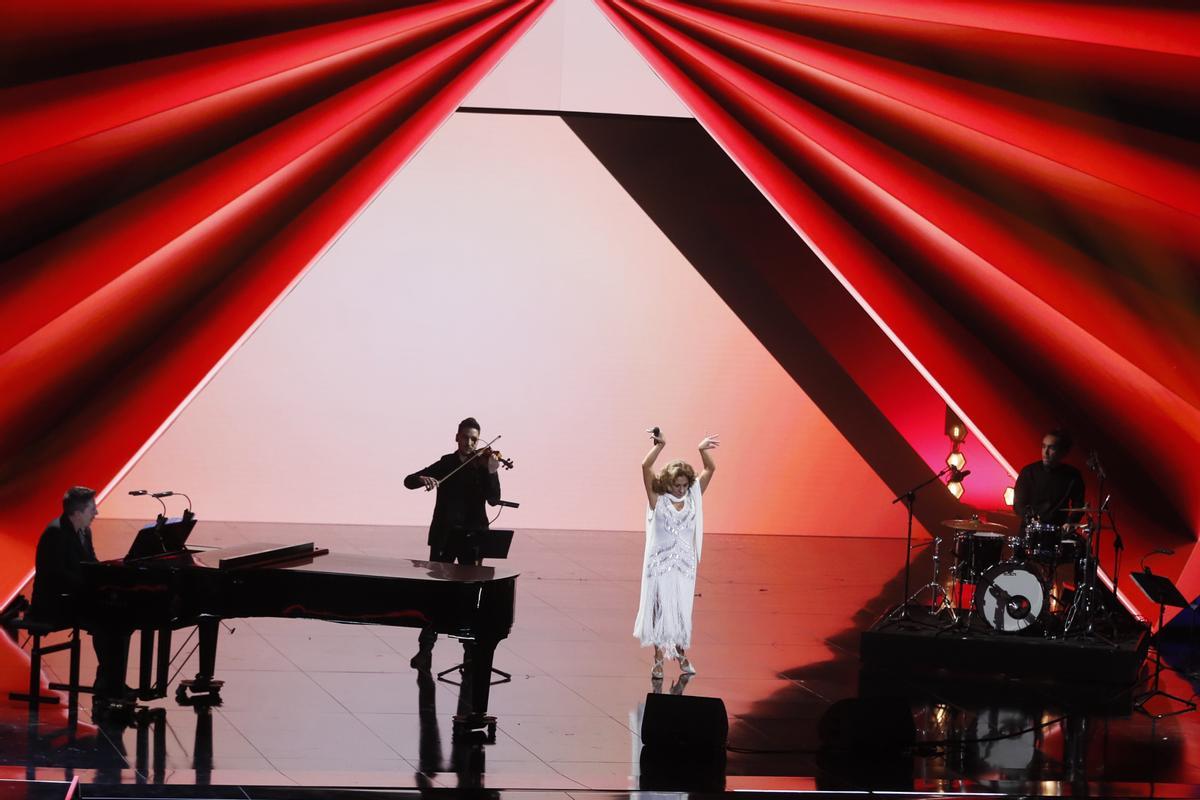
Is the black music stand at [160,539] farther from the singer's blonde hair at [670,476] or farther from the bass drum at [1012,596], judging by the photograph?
the bass drum at [1012,596]

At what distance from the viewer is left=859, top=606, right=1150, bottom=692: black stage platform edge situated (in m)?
8.18

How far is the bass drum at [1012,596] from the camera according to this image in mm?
8359

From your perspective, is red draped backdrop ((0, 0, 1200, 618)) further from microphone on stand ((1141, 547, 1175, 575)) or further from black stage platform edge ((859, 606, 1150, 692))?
black stage platform edge ((859, 606, 1150, 692))

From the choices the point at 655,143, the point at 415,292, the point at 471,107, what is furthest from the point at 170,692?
the point at 655,143

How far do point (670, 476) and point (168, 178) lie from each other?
3.84 metres

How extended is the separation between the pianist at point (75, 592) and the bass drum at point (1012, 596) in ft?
17.2

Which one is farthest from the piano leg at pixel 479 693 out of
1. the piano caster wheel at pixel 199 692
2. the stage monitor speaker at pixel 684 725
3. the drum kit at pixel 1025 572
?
the drum kit at pixel 1025 572

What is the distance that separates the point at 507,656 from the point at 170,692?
6.79 ft

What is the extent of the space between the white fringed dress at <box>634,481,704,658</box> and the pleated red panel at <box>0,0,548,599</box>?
361 cm

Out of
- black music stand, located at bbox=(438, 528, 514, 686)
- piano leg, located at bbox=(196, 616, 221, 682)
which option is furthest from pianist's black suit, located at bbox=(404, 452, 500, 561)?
piano leg, located at bbox=(196, 616, 221, 682)

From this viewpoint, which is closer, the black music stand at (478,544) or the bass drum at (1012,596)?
the black music stand at (478,544)

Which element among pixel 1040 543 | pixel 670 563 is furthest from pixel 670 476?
pixel 1040 543

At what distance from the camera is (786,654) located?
848 cm

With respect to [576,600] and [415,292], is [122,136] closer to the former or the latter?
[576,600]
